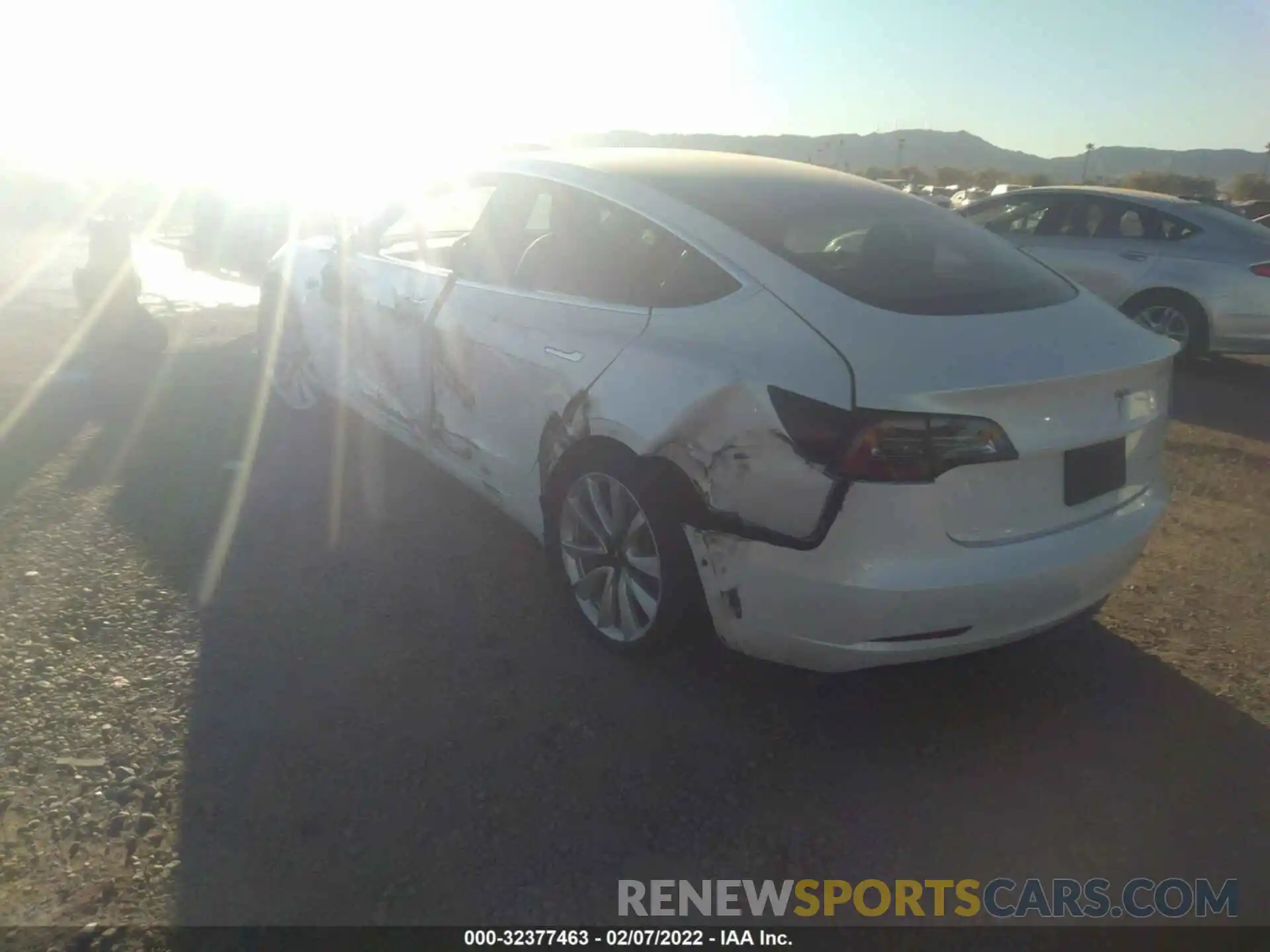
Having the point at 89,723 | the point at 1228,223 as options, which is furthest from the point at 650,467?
the point at 1228,223

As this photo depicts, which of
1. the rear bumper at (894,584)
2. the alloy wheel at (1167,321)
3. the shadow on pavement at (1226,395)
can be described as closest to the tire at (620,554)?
the rear bumper at (894,584)

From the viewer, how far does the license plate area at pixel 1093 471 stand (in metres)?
2.99

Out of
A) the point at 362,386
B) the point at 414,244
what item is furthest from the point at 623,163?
the point at 362,386

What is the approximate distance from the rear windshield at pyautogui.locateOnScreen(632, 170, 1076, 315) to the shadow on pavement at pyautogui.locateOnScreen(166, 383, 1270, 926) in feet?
4.24

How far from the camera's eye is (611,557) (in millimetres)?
3568

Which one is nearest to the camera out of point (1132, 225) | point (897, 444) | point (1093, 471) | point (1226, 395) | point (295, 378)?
point (897, 444)

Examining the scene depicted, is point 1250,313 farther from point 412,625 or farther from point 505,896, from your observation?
point 505,896

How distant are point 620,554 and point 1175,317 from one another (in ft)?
22.9

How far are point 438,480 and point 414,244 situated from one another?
3.94 ft

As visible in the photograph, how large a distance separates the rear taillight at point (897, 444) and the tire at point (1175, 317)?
648 centimetres

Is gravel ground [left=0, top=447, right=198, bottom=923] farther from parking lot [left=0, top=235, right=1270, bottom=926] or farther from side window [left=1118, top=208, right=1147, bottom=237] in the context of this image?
side window [left=1118, top=208, right=1147, bottom=237]

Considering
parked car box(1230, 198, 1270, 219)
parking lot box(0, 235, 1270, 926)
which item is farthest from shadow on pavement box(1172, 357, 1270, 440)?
parked car box(1230, 198, 1270, 219)

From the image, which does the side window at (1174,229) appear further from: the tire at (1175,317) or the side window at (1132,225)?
the tire at (1175,317)

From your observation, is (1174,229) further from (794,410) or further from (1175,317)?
(794,410)
